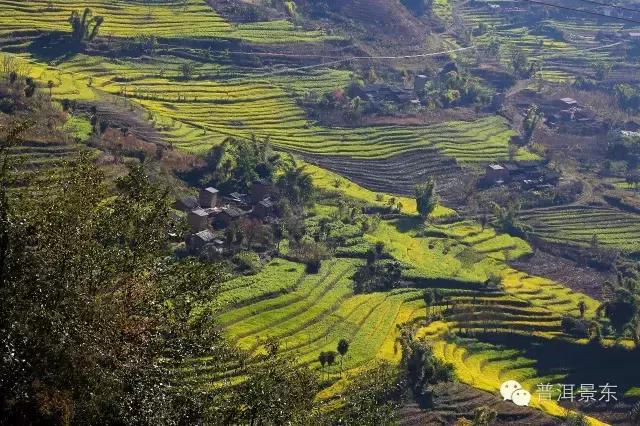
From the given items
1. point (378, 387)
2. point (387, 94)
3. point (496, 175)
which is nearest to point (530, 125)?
point (496, 175)

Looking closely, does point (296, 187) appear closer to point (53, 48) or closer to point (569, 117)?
point (53, 48)

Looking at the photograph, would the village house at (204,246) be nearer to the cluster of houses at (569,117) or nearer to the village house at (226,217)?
the village house at (226,217)

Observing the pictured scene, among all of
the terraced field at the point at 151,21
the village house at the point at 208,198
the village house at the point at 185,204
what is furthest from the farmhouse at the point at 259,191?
the terraced field at the point at 151,21

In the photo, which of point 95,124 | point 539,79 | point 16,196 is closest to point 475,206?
point 95,124

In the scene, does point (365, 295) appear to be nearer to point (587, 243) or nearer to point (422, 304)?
point (422, 304)

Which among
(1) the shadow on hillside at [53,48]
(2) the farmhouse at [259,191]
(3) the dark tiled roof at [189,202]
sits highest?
Answer: (1) the shadow on hillside at [53,48]

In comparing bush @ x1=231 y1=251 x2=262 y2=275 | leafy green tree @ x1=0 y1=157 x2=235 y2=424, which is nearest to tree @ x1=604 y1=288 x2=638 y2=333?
bush @ x1=231 y1=251 x2=262 y2=275

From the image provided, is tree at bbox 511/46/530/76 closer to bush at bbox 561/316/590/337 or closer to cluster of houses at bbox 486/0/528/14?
cluster of houses at bbox 486/0/528/14
